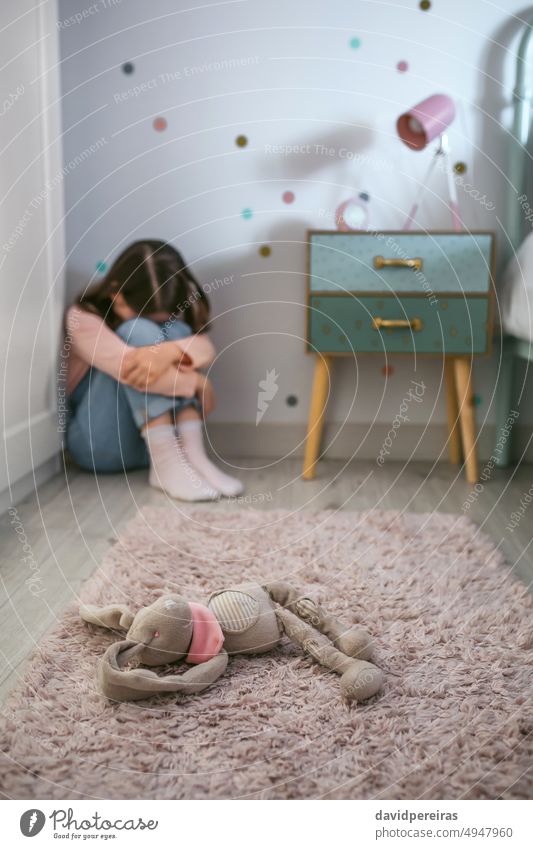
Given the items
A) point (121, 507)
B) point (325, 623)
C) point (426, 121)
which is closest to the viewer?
point (325, 623)

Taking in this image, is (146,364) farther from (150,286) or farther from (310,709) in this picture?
(310,709)

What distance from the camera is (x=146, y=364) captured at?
1778 millimetres

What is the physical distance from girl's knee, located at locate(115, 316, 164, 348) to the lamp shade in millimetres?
677

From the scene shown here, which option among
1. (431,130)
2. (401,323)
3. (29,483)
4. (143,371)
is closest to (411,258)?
(401,323)

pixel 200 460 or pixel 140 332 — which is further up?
pixel 140 332

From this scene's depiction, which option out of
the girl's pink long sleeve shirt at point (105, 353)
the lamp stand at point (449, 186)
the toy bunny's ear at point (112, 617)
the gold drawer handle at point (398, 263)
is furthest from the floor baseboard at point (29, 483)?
the lamp stand at point (449, 186)

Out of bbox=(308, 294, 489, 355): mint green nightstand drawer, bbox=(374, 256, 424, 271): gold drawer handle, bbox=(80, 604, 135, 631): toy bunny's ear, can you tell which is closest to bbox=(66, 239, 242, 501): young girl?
bbox=(308, 294, 489, 355): mint green nightstand drawer

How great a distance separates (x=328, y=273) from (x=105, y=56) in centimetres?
73

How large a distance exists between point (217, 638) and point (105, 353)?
98cm

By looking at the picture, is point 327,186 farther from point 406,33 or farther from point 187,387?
point 187,387

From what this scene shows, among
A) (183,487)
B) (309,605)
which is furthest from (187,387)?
(309,605)

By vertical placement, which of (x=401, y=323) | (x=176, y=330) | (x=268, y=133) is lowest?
(x=176, y=330)

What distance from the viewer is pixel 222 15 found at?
1872mm

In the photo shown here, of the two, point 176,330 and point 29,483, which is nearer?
point 29,483
